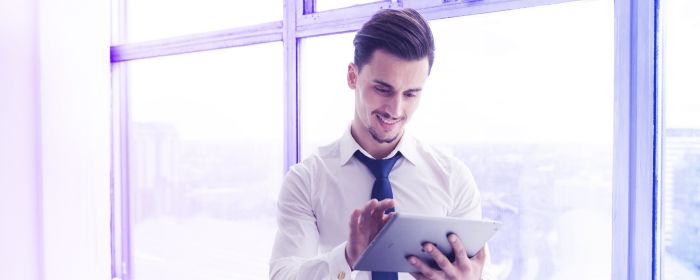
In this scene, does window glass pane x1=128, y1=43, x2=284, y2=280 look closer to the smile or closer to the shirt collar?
the shirt collar

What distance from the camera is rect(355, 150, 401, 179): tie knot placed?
54.7 inches

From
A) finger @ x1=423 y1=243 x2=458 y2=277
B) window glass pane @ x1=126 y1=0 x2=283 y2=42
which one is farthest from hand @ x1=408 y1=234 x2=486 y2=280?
window glass pane @ x1=126 y1=0 x2=283 y2=42

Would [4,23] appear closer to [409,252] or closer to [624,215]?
[409,252]

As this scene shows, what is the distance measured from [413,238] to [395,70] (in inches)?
19.3

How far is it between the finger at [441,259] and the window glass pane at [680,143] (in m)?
0.80

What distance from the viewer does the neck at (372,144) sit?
1.45 metres

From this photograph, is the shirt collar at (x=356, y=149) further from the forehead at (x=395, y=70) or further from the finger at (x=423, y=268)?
the finger at (x=423, y=268)

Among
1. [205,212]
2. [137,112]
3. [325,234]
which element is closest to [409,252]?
[325,234]

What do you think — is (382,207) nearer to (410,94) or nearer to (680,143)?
(410,94)

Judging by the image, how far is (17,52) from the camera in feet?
7.93

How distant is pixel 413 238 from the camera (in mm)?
997

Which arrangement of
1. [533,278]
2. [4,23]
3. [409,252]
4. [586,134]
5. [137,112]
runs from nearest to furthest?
[409,252] < [586,134] < [533,278] < [4,23] < [137,112]

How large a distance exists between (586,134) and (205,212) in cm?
201

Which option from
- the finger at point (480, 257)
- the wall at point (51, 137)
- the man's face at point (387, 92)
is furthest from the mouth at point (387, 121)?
the wall at point (51, 137)
